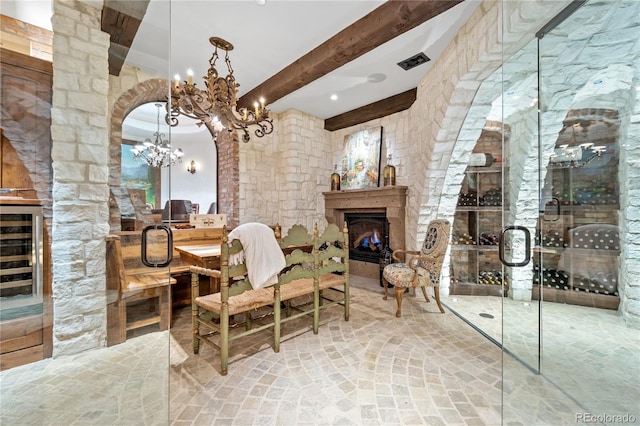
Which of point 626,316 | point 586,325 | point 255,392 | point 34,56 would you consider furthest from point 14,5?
point 626,316

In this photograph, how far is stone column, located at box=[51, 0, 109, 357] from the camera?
1.65m

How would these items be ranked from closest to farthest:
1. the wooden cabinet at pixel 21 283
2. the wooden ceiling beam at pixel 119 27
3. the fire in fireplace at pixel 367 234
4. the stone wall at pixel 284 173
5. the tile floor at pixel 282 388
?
the tile floor at pixel 282 388 < the wooden cabinet at pixel 21 283 < the wooden ceiling beam at pixel 119 27 < the stone wall at pixel 284 173 < the fire in fireplace at pixel 367 234

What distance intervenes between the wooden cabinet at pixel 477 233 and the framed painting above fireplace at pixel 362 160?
4.69 feet

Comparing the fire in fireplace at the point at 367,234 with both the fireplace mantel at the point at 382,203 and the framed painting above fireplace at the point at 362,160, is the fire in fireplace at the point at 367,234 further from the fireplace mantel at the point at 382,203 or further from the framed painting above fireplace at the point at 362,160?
the framed painting above fireplace at the point at 362,160

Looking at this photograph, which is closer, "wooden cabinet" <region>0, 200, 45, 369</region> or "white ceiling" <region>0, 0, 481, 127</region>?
"wooden cabinet" <region>0, 200, 45, 369</region>

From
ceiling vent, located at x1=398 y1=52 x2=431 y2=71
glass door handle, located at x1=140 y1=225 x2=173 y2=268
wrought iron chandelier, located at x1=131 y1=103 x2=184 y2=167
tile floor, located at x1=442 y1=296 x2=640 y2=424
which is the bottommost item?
tile floor, located at x1=442 y1=296 x2=640 y2=424

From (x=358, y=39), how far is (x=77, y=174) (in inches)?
104

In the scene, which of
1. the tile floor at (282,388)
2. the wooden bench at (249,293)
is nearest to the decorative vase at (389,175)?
the wooden bench at (249,293)

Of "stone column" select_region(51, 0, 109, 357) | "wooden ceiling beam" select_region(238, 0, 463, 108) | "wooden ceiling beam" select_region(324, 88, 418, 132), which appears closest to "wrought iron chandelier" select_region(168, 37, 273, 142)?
"stone column" select_region(51, 0, 109, 357)

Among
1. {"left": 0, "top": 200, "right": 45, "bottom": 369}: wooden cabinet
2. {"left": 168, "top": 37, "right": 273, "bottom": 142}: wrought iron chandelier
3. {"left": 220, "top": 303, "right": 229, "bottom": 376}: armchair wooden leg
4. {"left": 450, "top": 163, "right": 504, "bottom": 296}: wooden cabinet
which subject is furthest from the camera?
{"left": 450, "top": 163, "right": 504, "bottom": 296}: wooden cabinet

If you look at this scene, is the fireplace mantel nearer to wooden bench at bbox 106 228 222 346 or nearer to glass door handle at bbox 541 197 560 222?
glass door handle at bbox 541 197 560 222

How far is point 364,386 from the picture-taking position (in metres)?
1.76

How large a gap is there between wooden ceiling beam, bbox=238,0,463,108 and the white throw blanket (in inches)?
82.2

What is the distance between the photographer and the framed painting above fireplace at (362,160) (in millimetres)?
4441
